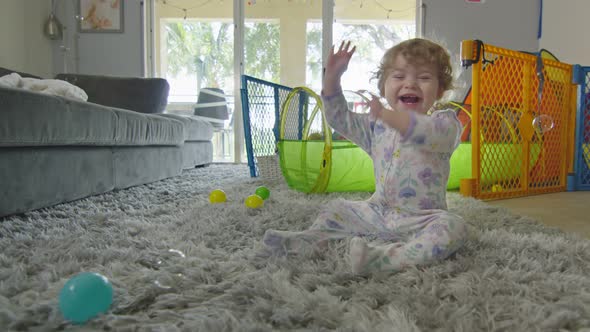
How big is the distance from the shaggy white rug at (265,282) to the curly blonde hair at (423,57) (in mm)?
395

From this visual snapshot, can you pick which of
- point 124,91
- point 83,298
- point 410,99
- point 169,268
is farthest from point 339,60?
point 124,91

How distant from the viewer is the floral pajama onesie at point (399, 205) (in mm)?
739

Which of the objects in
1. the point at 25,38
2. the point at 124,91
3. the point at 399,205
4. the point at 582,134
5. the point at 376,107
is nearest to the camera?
the point at 376,107

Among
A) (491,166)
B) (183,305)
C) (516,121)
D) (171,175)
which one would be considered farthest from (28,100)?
(516,121)

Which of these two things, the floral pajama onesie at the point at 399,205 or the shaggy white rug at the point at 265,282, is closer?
the shaggy white rug at the point at 265,282

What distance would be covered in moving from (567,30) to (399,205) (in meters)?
3.40

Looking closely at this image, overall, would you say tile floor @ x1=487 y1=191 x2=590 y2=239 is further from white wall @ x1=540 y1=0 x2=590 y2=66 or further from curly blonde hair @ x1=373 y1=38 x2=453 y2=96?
white wall @ x1=540 y1=0 x2=590 y2=66

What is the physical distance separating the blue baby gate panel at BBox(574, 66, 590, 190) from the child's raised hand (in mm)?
1662

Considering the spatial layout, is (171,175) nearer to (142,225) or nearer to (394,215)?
(142,225)

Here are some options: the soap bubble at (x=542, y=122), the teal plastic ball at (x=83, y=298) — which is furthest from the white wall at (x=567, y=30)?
the teal plastic ball at (x=83, y=298)

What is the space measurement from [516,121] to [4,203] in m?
2.01

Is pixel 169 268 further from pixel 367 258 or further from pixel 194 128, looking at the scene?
pixel 194 128

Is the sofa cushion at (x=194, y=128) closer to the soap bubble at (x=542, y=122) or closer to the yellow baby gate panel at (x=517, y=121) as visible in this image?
the yellow baby gate panel at (x=517, y=121)

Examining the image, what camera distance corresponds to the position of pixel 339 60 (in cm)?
91
